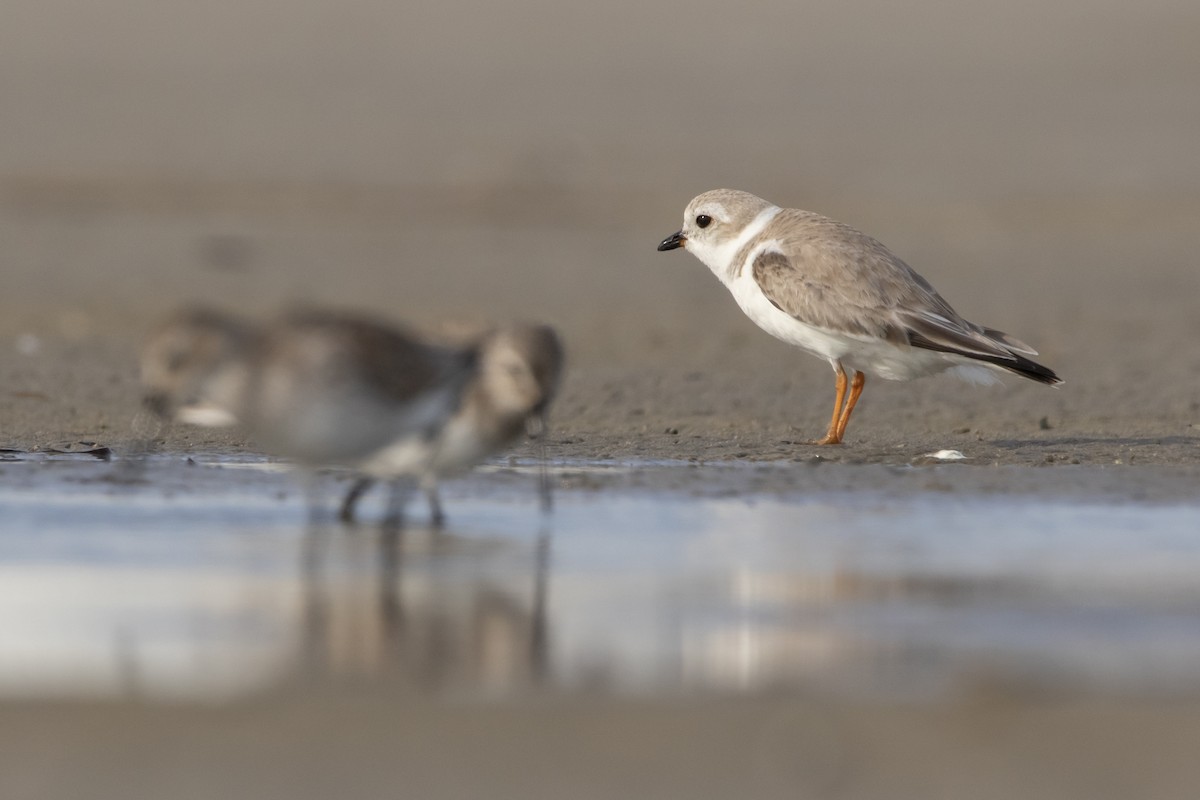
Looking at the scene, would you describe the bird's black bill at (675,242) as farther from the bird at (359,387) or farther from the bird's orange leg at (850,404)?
the bird at (359,387)

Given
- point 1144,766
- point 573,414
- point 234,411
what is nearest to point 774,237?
A: point 573,414

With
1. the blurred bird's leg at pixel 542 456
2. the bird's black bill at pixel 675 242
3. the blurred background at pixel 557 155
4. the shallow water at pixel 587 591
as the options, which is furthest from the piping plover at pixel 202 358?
the blurred background at pixel 557 155

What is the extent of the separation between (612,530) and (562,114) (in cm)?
2044

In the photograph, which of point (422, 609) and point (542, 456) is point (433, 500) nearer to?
point (542, 456)

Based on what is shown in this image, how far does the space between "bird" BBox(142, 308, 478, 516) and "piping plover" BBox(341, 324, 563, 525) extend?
74mm

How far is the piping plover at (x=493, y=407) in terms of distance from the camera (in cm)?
640

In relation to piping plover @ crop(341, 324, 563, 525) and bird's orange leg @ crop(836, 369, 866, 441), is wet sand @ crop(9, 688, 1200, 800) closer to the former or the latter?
piping plover @ crop(341, 324, 563, 525)

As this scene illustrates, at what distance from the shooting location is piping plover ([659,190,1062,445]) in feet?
28.6

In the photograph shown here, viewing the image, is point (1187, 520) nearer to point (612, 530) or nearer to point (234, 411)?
point (612, 530)

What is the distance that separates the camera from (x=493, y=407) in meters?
6.48

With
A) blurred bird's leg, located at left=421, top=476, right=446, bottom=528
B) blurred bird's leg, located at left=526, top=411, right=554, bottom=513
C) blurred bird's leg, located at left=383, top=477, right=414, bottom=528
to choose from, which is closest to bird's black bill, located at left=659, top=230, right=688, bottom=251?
blurred bird's leg, located at left=526, top=411, right=554, bottom=513

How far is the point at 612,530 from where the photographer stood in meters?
6.53

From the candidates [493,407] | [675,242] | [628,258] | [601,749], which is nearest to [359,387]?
[493,407]

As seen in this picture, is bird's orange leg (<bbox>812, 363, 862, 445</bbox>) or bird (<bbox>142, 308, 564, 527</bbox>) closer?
bird (<bbox>142, 308, 564, 527</bbox>)
